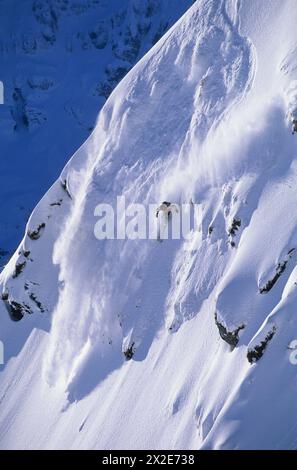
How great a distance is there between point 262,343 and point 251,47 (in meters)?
12.1

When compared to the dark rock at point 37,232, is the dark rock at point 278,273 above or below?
above

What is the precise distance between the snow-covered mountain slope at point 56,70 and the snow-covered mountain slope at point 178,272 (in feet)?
155

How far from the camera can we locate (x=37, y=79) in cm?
8412

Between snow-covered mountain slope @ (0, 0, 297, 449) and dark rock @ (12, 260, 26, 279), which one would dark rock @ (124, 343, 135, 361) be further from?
dark rock @ (12, 260, 26, 279)

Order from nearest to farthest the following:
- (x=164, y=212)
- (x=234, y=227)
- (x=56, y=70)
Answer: (x=234, y=227) < (x=164, y=212) < (x=56, y=70)

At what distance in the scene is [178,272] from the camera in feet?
74.8

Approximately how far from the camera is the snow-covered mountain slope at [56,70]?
78.8 metres

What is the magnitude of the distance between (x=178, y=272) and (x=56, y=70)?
67.5 metres

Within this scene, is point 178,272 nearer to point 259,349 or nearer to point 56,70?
point 259,349

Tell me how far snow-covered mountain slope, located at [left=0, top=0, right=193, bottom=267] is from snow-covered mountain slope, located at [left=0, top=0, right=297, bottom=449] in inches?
1861

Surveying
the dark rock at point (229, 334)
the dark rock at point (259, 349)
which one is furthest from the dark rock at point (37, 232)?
the dark rock at point (259, 349)

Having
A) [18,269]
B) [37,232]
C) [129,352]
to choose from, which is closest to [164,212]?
[129,352]

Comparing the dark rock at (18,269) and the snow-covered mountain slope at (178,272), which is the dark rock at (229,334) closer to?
the snow-covered mountain slope at (178,272)
